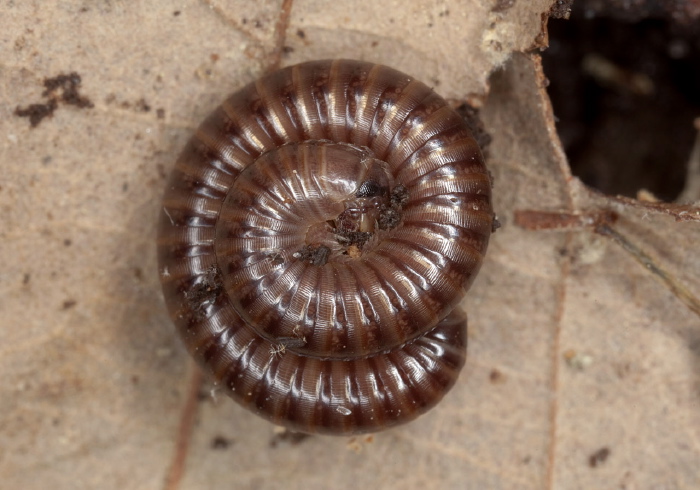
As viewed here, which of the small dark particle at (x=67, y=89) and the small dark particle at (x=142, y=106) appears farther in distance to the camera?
the small dark particle at (x=142, y=106)

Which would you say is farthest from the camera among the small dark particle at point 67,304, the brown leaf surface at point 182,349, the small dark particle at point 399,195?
the small dark particle at point 67,304

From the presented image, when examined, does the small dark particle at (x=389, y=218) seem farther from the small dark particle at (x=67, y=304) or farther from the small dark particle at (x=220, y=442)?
the small dark particle at (x=67, y=304)

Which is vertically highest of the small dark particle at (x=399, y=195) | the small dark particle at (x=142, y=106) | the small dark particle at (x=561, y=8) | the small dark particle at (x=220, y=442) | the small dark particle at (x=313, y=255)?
the small dark particle at (x=561, y=8)

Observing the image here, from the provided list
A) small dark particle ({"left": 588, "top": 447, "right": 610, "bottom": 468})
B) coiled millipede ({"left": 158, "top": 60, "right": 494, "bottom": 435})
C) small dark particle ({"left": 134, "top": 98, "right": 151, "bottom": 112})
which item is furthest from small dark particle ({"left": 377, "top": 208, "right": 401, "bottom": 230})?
small dark particle ({"left": 588, "top": 447, "right": 610, "bottom": 468})

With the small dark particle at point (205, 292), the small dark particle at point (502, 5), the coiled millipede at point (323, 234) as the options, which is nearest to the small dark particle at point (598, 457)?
the coiled millipede at point (323, 234)

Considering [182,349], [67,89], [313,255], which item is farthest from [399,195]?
[67,89]

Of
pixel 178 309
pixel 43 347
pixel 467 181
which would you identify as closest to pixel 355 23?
pixel 467 181

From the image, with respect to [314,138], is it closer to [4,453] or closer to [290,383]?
[290,383]
